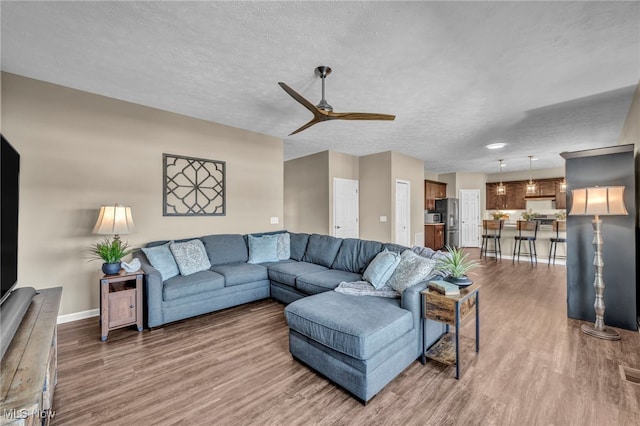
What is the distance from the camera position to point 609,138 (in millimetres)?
5004

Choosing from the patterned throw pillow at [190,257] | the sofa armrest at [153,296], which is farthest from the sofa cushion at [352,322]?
the patterned throw pillow at [190,257]

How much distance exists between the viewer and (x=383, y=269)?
2766 mm

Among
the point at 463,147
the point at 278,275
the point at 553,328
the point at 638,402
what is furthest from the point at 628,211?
the point at 278,275

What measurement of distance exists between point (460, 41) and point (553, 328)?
3135mm

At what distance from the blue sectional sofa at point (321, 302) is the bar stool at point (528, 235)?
5.48 m

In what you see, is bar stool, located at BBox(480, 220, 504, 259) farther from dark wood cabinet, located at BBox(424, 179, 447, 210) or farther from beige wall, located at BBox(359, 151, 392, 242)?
beige wall, located at BBox(359, 151, 392, 242)

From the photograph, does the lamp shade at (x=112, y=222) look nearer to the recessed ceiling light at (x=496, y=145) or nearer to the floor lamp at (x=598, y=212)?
the floor lamp at (x=598, y=212)

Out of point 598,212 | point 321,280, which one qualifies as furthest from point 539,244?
point 321,280

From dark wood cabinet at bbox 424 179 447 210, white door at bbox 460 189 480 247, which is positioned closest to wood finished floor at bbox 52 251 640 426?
dark wood cabinet at bbox 424 179 447 210

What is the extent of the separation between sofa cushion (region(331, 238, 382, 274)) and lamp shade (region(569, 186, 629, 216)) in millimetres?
2195

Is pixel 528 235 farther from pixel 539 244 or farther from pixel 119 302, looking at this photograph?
pixel 119 302

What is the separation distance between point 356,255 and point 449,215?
6.38 metres

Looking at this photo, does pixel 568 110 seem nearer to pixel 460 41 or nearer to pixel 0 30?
pixel 460 41

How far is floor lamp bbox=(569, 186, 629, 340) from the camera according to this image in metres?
2.77
